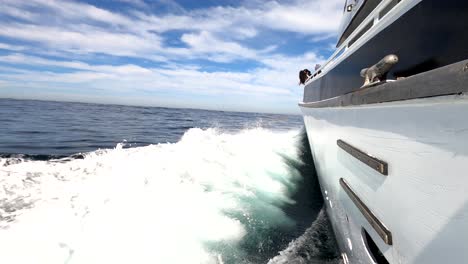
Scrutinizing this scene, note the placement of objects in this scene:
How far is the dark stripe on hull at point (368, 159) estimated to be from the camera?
1.69 meters

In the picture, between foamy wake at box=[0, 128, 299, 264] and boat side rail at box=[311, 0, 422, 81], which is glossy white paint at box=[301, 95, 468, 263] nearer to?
boat side rail at box=[311, 0, 422, 81]

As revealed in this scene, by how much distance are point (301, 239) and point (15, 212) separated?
3246 millimetres

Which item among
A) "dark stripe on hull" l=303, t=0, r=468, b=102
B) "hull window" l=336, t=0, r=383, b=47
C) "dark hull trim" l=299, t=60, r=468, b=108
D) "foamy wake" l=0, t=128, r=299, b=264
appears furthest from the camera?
"hull window" l=336, t=0, r=383, b=47

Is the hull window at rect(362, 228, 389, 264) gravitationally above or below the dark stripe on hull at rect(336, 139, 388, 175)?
below

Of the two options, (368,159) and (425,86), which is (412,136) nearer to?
(425,86)

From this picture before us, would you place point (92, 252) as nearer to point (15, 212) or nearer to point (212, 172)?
point (15, 212)

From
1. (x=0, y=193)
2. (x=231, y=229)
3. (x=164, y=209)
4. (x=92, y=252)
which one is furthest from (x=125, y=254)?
(x=0, y=193)

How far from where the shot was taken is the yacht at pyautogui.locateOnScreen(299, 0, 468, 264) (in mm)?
1073

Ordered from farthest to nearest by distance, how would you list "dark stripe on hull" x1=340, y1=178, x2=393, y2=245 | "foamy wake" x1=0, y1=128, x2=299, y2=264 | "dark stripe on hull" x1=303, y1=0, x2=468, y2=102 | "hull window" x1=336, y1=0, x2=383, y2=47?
Result: 1. "hull window" x1=336, y1=0, x2=383, y2=47
2. "foamy wake" x1=0, y1=128, x2=299, y2=264
3. "dark stripe on hull" x1=340, y1=178, x2=393, y2=245
4. "dark stripe on hull" x1=303, y1=0, x2=468, y2=102

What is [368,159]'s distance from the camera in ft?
6.32

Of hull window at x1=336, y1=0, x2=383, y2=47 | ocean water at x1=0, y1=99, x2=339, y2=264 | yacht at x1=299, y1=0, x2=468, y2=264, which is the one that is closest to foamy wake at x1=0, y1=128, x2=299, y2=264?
ocean water at x1=0, y1=99, x2=339, y2=264

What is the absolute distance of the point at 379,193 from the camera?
179cm

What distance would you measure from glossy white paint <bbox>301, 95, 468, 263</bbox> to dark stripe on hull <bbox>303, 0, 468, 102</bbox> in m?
0.23

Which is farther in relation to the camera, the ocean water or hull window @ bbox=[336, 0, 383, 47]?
hull window @ bbox=[336, 0, 383, 47]
